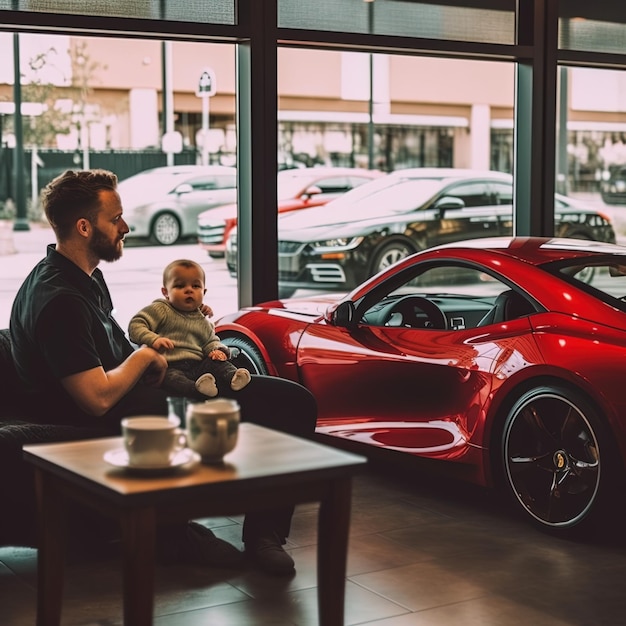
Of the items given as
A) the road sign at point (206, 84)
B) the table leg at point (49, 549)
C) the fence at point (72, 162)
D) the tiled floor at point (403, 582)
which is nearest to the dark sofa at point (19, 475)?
the tiled floor at point (403, 582)

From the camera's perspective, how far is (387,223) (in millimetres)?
8586

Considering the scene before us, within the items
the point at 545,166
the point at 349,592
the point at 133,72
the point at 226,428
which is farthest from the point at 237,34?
the point at 226,428

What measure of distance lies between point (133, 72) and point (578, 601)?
14.8ft

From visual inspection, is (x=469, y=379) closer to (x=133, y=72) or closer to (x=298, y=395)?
(x=298, y=395)

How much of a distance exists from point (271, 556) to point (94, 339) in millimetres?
→ 1056

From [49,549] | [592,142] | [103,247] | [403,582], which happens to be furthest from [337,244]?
[49,549]

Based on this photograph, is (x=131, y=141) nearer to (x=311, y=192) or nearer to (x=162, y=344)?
(x=311, y=192)

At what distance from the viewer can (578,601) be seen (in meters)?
4.18

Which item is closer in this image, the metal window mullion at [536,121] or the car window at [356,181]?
the car window at [356,181]

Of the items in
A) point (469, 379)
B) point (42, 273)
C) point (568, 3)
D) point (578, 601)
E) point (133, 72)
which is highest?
point (568, 3)

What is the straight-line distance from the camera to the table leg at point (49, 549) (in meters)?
3.33

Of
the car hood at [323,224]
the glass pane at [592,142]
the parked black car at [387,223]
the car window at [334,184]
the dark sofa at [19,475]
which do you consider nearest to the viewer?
the dark sofa at [19,475]

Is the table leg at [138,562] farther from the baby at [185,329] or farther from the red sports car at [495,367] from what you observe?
the red sports car at [495,367]

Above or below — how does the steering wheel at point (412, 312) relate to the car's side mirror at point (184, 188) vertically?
below
